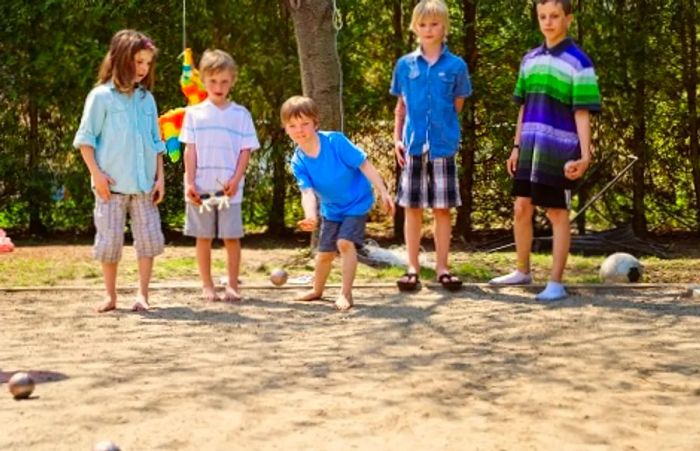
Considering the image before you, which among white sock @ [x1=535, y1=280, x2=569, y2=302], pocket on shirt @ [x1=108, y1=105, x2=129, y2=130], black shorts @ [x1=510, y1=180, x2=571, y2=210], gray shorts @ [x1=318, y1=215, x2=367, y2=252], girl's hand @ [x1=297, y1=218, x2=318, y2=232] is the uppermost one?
pocket on shirt @ [x1=108, y1=105, x2=129, y2=130]

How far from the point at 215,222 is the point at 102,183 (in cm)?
70

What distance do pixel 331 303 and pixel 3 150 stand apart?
15.8 ft

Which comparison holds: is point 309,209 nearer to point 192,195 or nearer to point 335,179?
point 335,179

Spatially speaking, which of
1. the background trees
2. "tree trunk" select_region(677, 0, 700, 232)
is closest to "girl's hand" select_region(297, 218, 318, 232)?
the background trees

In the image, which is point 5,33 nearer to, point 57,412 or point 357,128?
point 357,128

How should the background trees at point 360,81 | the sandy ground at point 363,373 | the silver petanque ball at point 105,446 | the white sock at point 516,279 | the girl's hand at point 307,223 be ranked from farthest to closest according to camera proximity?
the background trees at point 360,81 < the white sock at point 516,279 < the girl's hand at point 307,223 < the sandy ground at point 363,373 < the silver petanque ball at point 105,446

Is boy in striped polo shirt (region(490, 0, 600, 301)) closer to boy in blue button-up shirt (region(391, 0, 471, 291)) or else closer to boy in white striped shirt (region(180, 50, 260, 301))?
boy in blue button-up shirt (region(391, 0, 471, 291))

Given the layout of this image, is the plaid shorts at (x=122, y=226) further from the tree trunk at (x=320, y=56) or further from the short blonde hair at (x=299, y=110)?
the tree trunk at (x=320, y=56)

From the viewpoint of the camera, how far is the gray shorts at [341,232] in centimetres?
699

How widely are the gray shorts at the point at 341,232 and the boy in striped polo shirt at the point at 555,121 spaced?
100 cm

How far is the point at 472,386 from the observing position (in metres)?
4.94

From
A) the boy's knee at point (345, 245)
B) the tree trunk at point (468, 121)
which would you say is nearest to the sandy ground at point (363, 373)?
the boy's knee at point (345, 245)

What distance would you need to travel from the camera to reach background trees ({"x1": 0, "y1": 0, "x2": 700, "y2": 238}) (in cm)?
1057

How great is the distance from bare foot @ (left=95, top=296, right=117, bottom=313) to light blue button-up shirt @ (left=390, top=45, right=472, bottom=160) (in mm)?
1886
